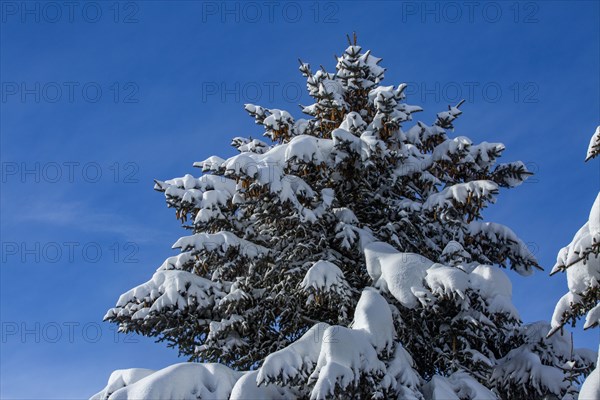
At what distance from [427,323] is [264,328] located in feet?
10.6

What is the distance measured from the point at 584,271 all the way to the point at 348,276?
18.8ft

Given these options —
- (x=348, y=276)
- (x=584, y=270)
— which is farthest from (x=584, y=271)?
(x=348, y=276)

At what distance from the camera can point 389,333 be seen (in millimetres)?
10188

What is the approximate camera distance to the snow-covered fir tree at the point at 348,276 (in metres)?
10.0

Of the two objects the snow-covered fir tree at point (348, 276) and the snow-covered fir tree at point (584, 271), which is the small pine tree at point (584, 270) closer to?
the snow-covered fir tree at point (584, 271)

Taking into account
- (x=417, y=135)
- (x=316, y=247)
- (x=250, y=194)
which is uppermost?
(x=417, y=135)

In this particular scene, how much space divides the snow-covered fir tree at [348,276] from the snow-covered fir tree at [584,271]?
2232 mm

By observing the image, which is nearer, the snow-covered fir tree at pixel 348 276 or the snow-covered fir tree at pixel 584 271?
the snow-covered fir tree at pixel 584 271

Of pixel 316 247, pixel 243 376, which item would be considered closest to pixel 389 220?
pixel 316 247

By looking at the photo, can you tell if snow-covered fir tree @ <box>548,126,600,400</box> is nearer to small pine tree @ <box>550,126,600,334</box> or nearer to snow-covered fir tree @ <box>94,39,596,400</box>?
small pine tree @ <box>550,126,600,334</box>

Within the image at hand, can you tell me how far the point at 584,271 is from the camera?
27.8 ft

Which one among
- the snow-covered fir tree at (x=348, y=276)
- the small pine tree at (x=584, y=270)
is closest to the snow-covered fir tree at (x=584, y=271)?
the small pine tree at (x=584, y=270)

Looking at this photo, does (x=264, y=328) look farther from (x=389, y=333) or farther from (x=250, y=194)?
(x=389, y=333)

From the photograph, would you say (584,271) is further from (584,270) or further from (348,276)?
(348,276)
